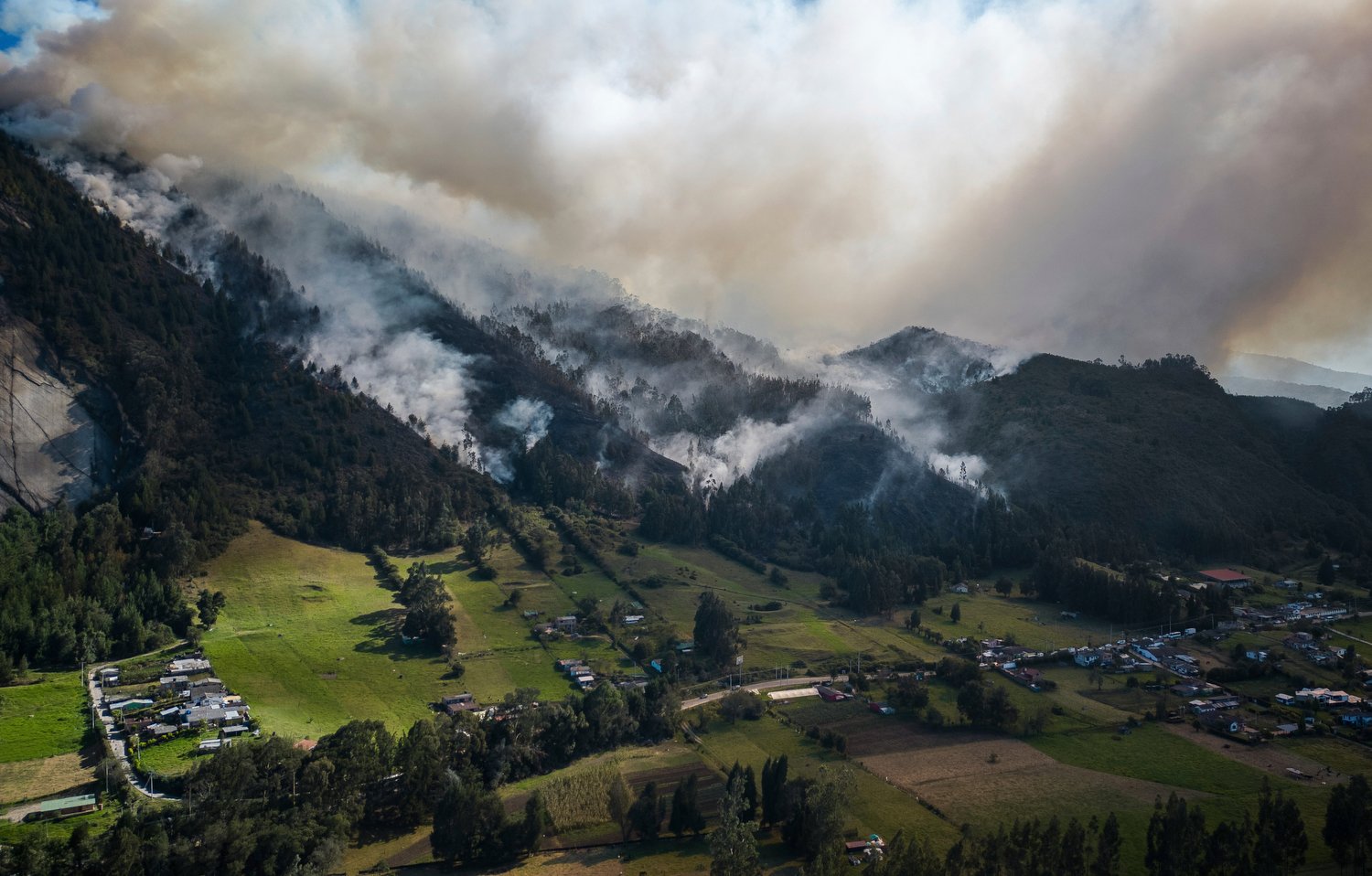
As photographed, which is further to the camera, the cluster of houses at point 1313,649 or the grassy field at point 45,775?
the cluster of houses at point 1313,649

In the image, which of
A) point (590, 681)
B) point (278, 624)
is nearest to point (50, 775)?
point (278, 624)

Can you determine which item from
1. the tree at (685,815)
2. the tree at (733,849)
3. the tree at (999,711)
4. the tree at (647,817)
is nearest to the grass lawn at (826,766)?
the tree at (685,815)

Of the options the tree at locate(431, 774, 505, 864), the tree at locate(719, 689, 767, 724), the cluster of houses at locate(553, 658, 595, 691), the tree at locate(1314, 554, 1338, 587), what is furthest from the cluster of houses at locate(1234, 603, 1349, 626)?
the tree at locate(431, 774, 505, 864)

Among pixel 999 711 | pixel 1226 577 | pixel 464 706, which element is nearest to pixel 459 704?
pixel 464 706

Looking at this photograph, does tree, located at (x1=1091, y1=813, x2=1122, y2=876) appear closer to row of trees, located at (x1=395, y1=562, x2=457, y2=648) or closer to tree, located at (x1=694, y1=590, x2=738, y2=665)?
tree, located at (x1=694, y1=590, x2=738, y2=665)

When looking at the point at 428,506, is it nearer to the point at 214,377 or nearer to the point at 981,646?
the point at 214,377

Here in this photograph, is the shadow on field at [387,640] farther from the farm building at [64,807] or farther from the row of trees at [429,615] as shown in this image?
the farm building at [64,807]
